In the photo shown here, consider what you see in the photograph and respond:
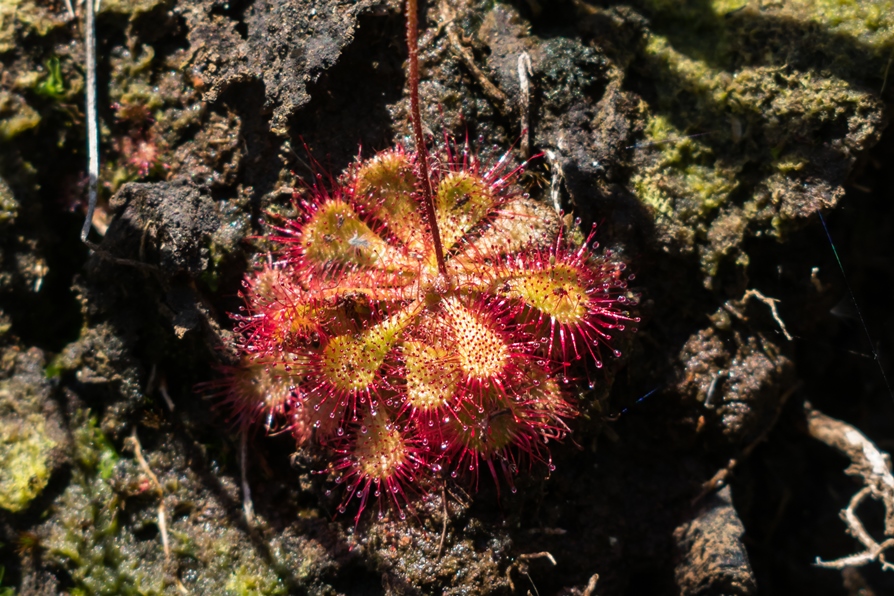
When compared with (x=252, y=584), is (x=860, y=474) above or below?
above

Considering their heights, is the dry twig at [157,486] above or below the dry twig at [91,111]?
below

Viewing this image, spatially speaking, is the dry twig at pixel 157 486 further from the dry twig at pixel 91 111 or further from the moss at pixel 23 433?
the dry twig at pixel 91 111

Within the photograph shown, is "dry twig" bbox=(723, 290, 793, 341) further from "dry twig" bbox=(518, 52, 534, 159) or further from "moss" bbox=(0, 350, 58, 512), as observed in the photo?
"moss" bbox=(0, 350, 58, 512)

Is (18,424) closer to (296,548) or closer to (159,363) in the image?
(159,363)

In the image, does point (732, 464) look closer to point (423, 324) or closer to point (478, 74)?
point (423, 324)

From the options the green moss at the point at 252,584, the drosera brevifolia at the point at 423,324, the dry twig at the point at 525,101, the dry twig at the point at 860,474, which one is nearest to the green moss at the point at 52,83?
the drosera brevifolia at the point at 423,324

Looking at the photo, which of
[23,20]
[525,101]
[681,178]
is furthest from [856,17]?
[23,20]
